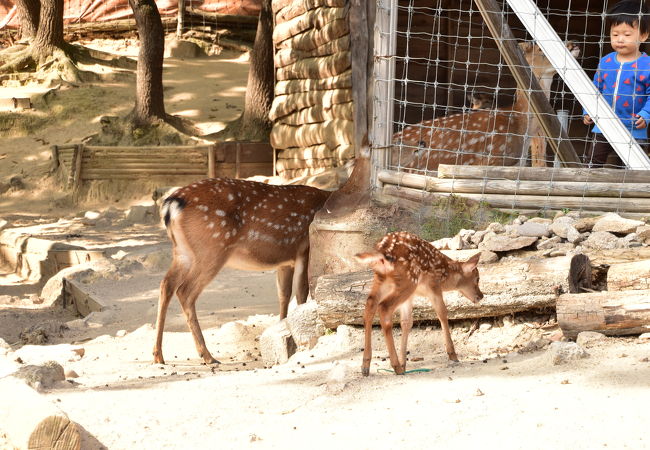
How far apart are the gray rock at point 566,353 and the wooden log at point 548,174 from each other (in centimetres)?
212

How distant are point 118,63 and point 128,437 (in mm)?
17064

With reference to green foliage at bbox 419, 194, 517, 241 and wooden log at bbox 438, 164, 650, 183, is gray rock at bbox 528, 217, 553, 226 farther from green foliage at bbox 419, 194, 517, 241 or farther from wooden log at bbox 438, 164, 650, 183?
wooden log at bbox 438, 164, 650, 183

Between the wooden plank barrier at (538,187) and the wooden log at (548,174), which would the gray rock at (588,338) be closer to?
the wooden plank barrier at (538,187)

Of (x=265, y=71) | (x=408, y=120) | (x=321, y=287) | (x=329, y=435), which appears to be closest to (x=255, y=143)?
(x=265, y=71)

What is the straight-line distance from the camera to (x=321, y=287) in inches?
223

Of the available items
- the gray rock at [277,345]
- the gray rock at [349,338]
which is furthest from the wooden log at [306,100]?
the gray rock at [349,338]

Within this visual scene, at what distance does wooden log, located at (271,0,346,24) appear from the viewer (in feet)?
38.2

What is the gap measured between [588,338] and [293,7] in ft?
29.8

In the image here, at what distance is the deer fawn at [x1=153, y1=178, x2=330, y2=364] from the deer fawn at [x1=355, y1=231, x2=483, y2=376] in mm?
1987

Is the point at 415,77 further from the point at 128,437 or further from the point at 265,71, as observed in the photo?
the point at 128,437

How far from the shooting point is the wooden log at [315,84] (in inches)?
448

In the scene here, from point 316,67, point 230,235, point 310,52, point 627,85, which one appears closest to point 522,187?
point 627,85

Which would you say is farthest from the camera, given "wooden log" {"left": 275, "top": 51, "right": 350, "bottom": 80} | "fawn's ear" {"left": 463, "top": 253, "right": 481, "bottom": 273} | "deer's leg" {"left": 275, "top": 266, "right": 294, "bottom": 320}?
"wooden log" {"left": 275, "top": 51, "right": 350, "bottom": 80}

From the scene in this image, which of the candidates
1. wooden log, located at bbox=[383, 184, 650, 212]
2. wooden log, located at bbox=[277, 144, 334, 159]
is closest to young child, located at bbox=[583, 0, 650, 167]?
wooden log, located at bbox=[383, 184, 650, 212]
